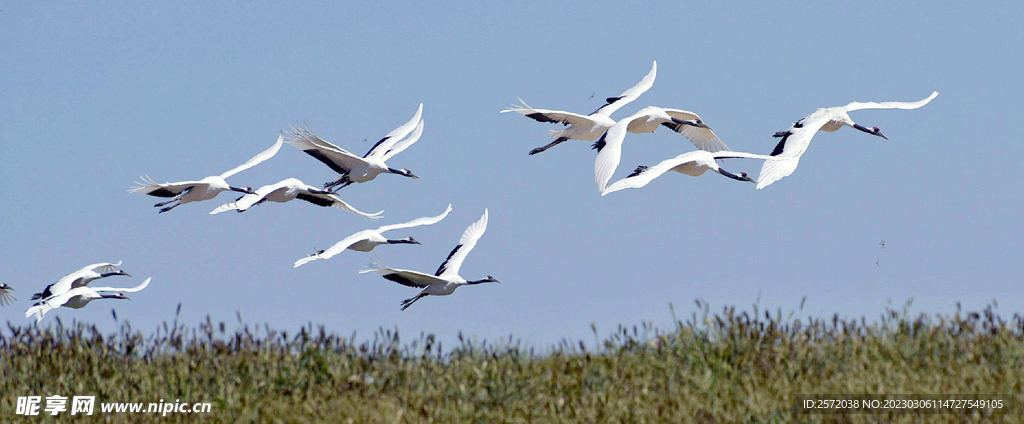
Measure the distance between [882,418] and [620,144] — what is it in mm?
4628

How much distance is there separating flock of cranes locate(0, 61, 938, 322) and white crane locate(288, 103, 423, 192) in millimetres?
14

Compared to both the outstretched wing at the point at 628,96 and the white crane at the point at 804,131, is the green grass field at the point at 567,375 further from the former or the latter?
the outstretched wing at the point at 628,96

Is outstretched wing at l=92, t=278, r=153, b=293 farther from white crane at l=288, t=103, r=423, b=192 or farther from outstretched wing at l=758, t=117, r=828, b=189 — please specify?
outstretched wing at l=758, t=117, r=828, b=189

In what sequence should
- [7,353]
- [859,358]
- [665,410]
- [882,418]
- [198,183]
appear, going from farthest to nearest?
[198,183], [7,353], [859,358], [665,410], [882,418]

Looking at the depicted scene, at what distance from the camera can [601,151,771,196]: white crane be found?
8912 mm

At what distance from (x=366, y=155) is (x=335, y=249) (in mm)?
2102

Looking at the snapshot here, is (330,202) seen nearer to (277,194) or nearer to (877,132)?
(277,194)

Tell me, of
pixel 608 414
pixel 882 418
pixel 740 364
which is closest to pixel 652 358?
pixel 740 364

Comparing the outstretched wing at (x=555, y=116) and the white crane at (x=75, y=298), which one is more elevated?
the outstretched wing at (x=555, y=116)

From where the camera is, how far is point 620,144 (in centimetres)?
987

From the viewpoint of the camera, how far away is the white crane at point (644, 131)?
9.41m

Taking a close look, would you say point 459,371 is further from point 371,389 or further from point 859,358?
point 859,358

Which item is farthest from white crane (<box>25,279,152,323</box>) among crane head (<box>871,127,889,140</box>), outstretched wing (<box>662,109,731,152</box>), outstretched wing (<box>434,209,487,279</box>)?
crane head (<box>871,127,889,140</box>)

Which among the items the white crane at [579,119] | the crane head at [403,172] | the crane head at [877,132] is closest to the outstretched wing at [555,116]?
the white crane at [579,119]
